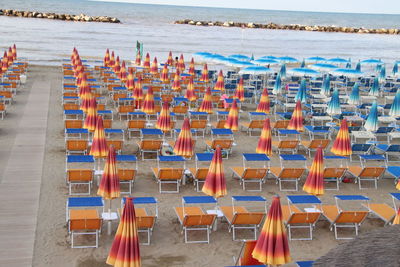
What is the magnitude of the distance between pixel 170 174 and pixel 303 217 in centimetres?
311

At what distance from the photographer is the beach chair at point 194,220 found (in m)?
9.16

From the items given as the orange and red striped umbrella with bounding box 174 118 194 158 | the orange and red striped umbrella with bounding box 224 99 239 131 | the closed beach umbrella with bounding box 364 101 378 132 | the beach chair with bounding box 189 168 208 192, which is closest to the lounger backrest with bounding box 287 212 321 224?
the beach chair with bounding box 189 168 208 192

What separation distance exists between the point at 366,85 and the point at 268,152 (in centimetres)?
1886

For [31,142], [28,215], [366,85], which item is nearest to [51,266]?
[28,215]

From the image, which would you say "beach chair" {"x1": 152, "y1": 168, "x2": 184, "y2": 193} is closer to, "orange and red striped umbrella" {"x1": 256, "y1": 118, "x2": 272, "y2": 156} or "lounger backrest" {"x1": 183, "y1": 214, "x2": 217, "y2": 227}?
"orange and red striped umbrella" {"x1": 256, "y1": 118, "x2": 272, "y2": 156}

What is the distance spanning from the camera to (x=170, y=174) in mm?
11453

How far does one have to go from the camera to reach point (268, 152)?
12359 millimetres

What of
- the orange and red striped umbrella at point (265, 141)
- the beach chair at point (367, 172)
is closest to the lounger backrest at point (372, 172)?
the beach chair at point (367, 172)

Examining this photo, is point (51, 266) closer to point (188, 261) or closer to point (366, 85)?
point (188, 261)

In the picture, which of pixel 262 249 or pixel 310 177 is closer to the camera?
pixel 262 249

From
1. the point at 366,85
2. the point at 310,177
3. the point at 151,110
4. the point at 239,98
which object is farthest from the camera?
the point at 366,85

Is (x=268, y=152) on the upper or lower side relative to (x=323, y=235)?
upper

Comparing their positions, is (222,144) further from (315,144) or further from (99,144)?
(99,144)

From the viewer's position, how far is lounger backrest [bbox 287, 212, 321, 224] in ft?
31.1
